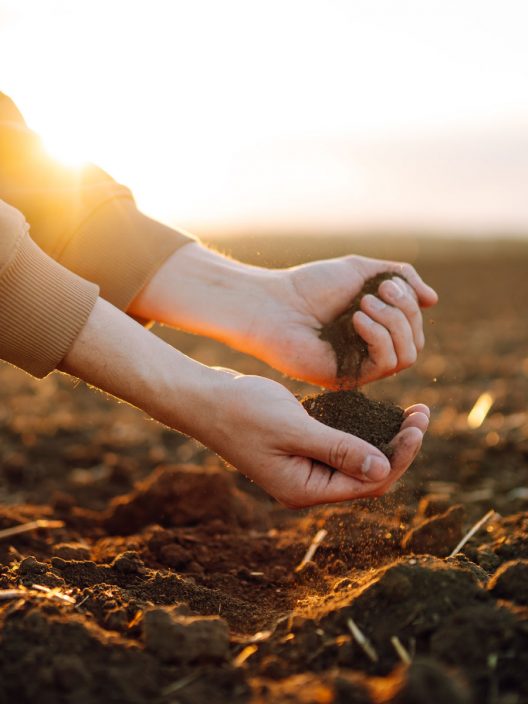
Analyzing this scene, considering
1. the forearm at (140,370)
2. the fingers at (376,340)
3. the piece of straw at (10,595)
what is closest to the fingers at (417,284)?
the fingers at (376,340)

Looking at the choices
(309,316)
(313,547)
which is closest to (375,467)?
(313,547)

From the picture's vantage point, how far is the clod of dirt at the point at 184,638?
1.61 metres

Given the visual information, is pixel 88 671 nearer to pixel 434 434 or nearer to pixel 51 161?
pixel 51 161

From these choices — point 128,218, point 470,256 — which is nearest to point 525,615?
point 128,218

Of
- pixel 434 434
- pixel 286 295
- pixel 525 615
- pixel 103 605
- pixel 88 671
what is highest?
pixel 286 295

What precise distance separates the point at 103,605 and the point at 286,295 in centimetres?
149

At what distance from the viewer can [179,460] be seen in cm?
422

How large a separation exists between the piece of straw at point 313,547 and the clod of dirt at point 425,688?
47.0 inches

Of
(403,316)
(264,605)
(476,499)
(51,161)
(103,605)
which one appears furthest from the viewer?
(476,499)

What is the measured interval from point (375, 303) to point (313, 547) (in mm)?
903

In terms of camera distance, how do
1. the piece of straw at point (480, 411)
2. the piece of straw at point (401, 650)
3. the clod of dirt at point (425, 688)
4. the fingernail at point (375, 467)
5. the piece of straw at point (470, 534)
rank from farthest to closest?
the piece of straw at point (480, 411) < the piece of straw at point (470, 534) < the fingernail at point (375, 467) < the piece of straw at point (401, 650) < the clod of dirt at point (425, 688)

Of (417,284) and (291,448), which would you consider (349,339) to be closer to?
(417,284)

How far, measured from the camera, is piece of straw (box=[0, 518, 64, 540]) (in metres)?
2.76

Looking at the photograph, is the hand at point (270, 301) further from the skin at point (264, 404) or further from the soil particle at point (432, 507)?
the soil particle at point (432, 507)
